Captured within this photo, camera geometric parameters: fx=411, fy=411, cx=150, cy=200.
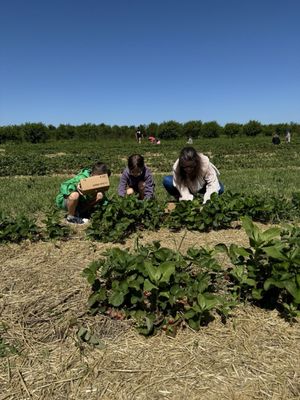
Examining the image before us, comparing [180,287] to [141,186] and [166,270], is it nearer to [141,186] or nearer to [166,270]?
[166,270]

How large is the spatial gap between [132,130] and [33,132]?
1418 cm

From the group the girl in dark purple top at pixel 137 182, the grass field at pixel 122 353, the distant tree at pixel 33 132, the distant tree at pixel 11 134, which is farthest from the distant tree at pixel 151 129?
the grass field at pixel 122 353

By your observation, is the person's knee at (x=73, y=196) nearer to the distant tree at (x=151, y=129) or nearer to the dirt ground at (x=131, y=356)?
the dirt ground at (x=131, y=356)

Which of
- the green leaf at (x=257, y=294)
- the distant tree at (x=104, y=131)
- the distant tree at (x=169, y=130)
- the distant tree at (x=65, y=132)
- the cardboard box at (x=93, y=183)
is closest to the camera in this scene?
the green leaf at (x=257, y=294)

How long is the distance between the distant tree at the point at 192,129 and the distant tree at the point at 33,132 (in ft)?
67.4

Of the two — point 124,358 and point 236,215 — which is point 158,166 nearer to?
point 236,215

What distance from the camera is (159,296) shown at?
267 centimetres

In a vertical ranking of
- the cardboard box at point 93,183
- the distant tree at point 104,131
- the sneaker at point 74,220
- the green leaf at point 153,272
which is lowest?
the distant tree at point 104,131

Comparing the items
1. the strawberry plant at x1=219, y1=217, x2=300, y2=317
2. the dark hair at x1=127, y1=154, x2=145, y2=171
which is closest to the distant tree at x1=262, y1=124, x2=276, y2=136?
the dark hair at x1=127, y1=154, x2=145, y2=171

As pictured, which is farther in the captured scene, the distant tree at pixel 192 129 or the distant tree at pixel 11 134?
the distant tree at pixel 192 129

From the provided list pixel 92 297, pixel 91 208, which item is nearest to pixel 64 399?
pixel 92 297

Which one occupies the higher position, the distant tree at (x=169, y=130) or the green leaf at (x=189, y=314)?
the green leaf at (x=189, y=314)

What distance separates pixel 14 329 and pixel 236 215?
9.77ft

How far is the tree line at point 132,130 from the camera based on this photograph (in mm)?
52531
